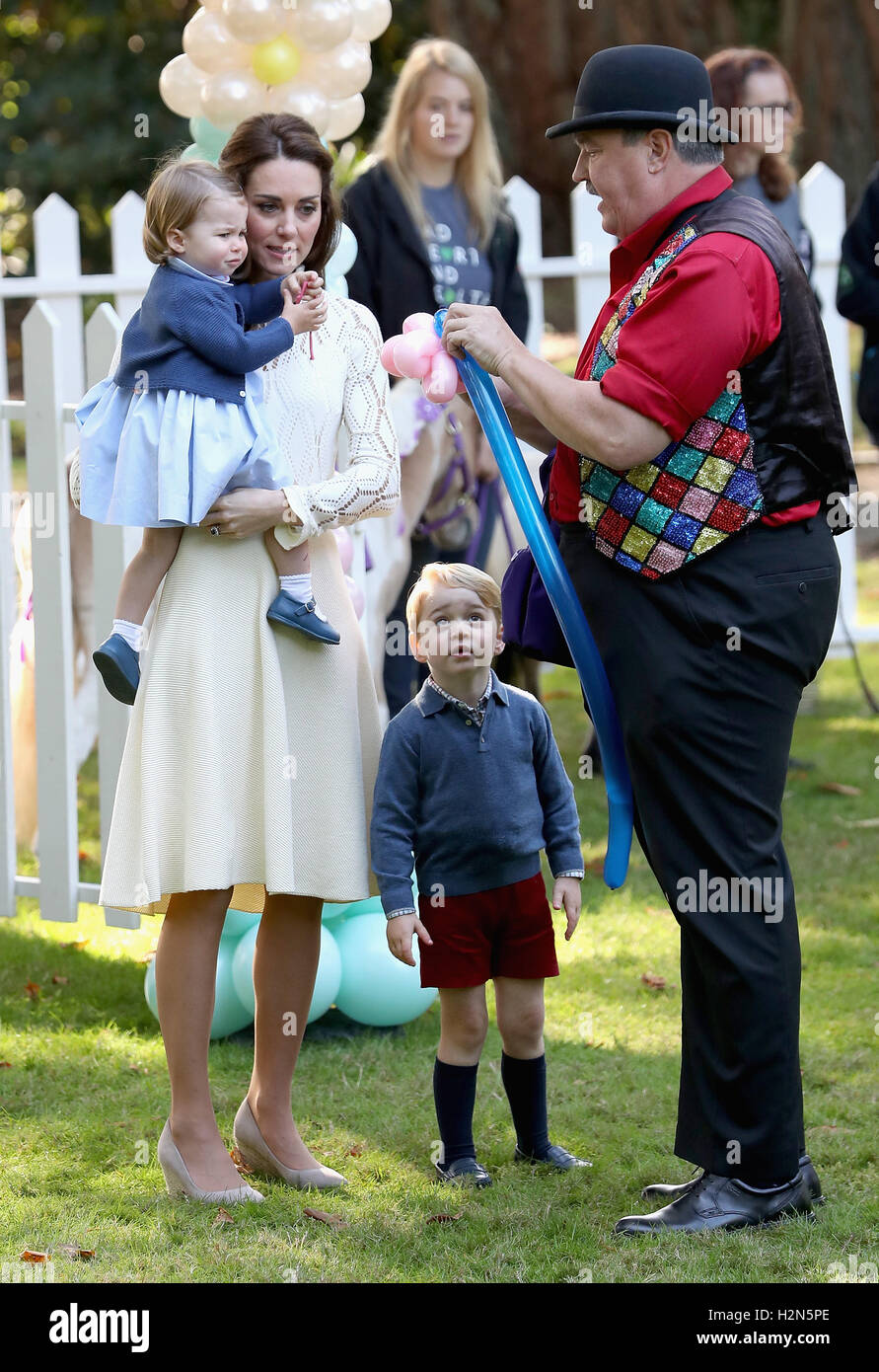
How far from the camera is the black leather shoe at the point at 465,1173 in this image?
130 inches

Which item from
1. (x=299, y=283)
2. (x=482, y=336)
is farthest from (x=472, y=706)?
(x=299, y=283)

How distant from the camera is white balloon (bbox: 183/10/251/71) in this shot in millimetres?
4246

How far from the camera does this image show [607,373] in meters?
2.76

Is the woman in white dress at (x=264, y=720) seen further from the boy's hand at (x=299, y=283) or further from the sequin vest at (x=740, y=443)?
the sequin vest at (x=740, y=443)

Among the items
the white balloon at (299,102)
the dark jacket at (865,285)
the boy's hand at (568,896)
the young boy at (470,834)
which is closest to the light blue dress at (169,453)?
the young boy at (470,834)

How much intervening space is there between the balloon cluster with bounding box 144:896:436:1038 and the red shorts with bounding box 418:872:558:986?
752 millimetres

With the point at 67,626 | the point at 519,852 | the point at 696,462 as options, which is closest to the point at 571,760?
the point at 67,626

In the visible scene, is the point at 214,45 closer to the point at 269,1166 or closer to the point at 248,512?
the point at 248,512

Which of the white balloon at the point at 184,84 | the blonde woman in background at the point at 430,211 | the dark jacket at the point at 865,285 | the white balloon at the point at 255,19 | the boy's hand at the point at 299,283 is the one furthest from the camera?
the blonde woman in background at the point at 430,211

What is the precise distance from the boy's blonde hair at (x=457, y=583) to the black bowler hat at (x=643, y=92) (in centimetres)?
85

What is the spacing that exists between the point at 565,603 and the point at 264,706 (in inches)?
23.7

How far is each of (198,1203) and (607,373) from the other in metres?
1.75

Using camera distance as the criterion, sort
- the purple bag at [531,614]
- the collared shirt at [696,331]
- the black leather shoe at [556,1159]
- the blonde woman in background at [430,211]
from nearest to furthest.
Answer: the collared shirt at [696,331] < the purple bag at [531,614] < the black leather shoe at [556,1159] < the blonde woman in background at [430,211]

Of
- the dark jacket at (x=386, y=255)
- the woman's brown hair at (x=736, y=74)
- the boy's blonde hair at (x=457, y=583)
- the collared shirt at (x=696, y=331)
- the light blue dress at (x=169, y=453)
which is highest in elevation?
the woman's brown hair at (x=736, y=74)
